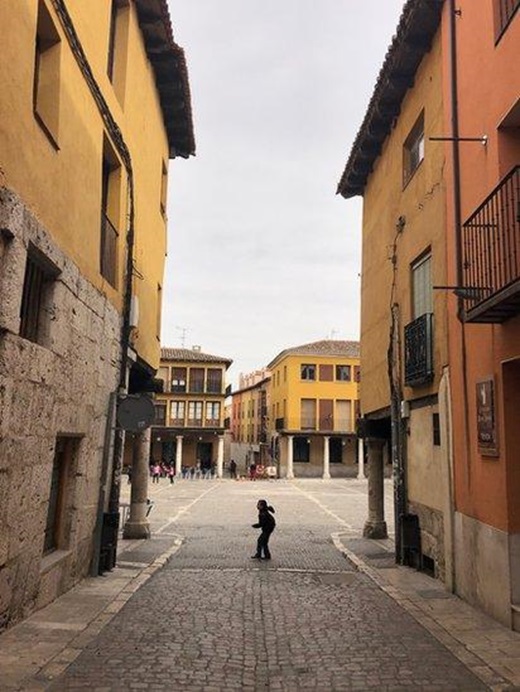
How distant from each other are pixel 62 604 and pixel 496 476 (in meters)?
5.37

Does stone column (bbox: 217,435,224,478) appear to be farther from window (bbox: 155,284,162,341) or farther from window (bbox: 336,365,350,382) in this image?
window (bbox: 155,284,162,341)

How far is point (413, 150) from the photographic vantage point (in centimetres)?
1291

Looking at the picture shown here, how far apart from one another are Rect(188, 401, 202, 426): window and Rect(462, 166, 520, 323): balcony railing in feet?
153

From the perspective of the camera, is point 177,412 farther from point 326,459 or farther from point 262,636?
point 262,636

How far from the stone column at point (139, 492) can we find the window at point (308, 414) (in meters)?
37.5

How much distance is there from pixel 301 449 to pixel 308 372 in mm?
6264

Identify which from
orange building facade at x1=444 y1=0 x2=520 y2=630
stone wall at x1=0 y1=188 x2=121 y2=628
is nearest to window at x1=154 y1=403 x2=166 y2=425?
stone wall at x1=0 y1=188 x2=121 y2=628

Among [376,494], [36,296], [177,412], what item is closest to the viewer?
[36,296]

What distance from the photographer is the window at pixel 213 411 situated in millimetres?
53938

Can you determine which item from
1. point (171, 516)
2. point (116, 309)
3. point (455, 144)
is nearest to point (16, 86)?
point (116, 309)

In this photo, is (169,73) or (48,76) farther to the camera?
(169,73)

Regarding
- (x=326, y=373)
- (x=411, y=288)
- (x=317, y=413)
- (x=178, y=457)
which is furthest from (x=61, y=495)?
(x=326, y=373)

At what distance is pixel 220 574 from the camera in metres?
11.0

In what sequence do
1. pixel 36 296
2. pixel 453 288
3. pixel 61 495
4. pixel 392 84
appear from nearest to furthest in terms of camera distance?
pixel 36 296 → pixel 453 288 → pixel 61 495 → pixel 392 84
